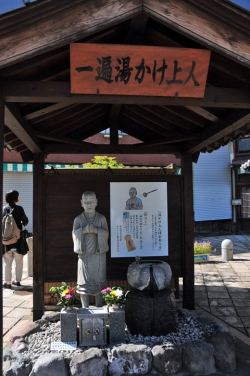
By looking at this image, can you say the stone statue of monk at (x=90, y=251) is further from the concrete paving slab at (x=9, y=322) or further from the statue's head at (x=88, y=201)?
the concrete paving slab at (x=9, y=322)

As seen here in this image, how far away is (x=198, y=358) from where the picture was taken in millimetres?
3801

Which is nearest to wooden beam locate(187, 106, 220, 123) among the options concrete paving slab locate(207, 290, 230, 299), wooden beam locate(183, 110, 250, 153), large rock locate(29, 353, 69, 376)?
wooden beam locate(183, 110, 250, 153)

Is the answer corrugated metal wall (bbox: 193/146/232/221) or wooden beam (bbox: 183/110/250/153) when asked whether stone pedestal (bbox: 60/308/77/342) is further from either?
corrugated metal wall (bbox: 193/146/232/221)

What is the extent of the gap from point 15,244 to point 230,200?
14999mm

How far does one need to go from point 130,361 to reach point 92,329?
656 millimetres

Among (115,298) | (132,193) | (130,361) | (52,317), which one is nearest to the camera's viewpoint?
(130,361)

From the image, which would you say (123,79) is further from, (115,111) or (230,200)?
(230,200)

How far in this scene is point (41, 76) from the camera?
3.60 m

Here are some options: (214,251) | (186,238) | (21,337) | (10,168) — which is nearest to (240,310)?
(186,238)

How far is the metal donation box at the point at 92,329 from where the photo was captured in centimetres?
412

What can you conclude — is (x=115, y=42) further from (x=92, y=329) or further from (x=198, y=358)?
(x=198, y=358)

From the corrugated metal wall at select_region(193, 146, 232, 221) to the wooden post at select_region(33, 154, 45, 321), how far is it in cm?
1437

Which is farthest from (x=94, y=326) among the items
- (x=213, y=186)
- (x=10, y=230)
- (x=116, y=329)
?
(x=213, y=186)

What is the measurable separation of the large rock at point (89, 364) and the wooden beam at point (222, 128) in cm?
333
